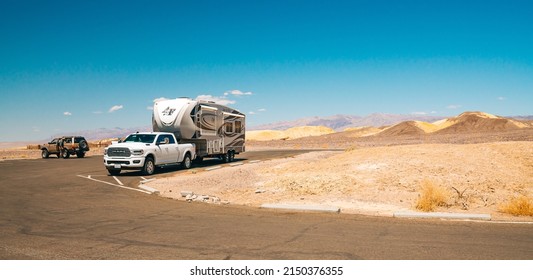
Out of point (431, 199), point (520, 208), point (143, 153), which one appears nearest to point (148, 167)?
point (143, 153)

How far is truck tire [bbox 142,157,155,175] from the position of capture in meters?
21.1

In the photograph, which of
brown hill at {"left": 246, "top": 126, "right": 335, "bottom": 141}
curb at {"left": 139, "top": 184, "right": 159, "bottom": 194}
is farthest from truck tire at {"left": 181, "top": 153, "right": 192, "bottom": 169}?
brown hill at {"left": 246, "top": 126, "right": 335, "bottom": 141}

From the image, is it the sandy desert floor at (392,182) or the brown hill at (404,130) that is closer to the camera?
the sandy desert floor at (392,182)

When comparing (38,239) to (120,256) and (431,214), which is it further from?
(431,214)

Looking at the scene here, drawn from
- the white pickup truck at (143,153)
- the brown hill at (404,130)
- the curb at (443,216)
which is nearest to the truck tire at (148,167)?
the white pickup truck at (143,153)

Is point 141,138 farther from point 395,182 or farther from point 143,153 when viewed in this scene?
point 395,182

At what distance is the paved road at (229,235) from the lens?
6.61 metres

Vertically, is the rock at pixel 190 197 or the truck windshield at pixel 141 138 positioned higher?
the truck windshield at pixel 141 138

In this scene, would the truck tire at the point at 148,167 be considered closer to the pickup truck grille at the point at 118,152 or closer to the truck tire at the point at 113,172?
the pickup truck grille at the point at 118,152

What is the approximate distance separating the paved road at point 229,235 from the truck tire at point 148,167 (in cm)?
902

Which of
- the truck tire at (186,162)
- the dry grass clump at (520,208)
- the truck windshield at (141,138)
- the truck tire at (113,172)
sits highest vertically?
the truck windshield at (141,138)

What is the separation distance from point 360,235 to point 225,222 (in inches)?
119

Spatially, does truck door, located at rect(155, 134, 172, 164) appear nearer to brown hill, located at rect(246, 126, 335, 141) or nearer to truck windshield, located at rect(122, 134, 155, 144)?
truck windshield, located at rect(122, 134, 155, 144)

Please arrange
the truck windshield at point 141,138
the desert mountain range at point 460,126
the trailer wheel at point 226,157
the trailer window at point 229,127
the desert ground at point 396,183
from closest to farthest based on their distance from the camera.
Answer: the desert ground at point 396,183, the truck windshield at point 141,138, the trailer window at point 229,127, the trailer wheel at point 226,157, the desert mountain range at point 460,126
